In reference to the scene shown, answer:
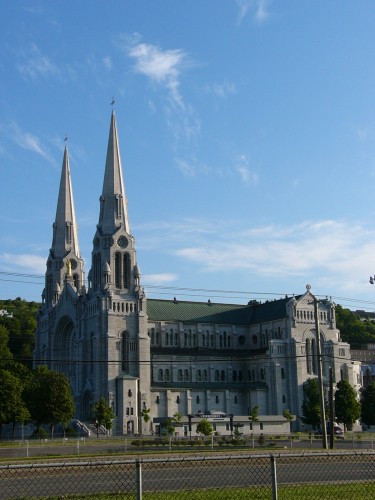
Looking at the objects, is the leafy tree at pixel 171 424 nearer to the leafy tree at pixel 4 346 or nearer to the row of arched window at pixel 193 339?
the row of arched window at pixel 193 339

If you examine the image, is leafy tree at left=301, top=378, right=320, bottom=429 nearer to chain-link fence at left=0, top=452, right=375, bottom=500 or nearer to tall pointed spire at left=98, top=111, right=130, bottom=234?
tall pointed spire at left=98, top=111, right=130, bottom=234

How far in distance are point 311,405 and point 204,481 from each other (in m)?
99.9

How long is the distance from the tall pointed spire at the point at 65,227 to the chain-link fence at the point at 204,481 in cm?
11648

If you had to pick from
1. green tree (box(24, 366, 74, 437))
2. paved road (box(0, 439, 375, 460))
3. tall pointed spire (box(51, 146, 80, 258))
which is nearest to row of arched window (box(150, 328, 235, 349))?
tall pointed spire (box(51, 146, 80, 258))

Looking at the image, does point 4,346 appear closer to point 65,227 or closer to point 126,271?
point 65,227

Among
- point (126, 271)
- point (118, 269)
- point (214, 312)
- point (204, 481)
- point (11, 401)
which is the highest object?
point (118, 269)

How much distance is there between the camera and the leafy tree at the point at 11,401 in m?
92.9

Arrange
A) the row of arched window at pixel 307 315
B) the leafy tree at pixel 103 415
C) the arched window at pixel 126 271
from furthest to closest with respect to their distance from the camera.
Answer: the row of arched window at pixel 307 315 → the arched window at pixel 126 271 → the leafy tree at pixel 103 415

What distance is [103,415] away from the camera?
105 meters

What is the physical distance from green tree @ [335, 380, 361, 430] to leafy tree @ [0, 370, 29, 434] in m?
48.2

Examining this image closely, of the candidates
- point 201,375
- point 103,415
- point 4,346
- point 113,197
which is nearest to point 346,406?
point 201,375

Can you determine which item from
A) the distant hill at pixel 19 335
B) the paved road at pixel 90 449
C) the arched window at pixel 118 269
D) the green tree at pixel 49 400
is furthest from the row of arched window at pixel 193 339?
the paved road at pixel 90 449

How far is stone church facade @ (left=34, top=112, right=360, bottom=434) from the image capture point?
390 feet

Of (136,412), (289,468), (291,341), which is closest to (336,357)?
(291,341)
